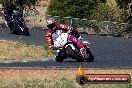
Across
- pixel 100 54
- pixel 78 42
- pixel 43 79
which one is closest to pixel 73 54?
pixel 78 42

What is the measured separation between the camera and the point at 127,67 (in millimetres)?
22125

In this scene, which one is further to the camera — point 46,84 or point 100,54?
point 100,54

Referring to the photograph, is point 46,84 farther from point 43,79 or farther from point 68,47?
point 68,47

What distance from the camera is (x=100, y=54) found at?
27578 millimetres

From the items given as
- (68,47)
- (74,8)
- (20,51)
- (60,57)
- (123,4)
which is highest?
(68,47)

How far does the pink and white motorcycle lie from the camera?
2392 centimetres

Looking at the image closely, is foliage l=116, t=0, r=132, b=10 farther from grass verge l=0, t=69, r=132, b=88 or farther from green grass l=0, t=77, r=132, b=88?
green grass l=0, t=77, r=132, b=88

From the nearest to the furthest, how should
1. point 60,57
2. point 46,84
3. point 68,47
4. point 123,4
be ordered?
point 46,84 < point 68,47 < point 60,57 < point 123,4

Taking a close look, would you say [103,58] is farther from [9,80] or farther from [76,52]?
[9,80]

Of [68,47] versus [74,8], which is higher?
[68,47]

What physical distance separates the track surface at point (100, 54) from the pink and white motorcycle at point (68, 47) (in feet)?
1.13

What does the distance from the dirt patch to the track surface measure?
5.69 ft

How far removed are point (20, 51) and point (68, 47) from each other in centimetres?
487

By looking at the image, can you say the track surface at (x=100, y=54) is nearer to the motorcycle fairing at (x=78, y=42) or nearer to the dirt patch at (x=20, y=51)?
the motorcycle fairing at (x=78, y=42)
